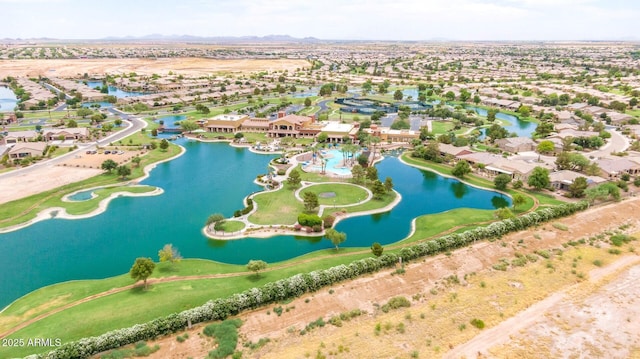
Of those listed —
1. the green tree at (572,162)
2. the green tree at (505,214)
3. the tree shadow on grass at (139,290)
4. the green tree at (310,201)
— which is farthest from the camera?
the green tree at (572,162)

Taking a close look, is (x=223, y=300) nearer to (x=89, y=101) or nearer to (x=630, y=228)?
(x=630, y=228)

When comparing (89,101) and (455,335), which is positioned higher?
(89,101)

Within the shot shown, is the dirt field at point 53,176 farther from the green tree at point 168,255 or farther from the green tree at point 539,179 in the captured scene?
the green tree at point 539,179

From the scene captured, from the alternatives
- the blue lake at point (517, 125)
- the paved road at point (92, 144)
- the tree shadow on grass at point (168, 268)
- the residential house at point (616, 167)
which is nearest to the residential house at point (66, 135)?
the paved road at point (92, 144)

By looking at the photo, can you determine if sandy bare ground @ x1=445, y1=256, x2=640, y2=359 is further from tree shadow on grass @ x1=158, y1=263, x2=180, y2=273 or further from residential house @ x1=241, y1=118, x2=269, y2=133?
residential house @ x1=241, y1=118, x2=269, y2=133

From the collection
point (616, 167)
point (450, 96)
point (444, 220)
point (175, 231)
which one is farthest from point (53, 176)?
point (450, 96)

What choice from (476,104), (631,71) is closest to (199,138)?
(476,104)
